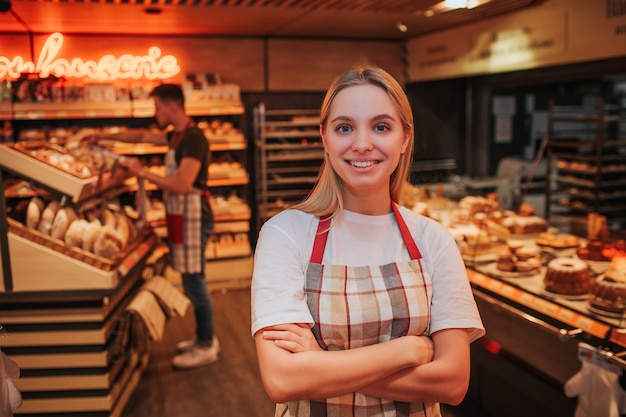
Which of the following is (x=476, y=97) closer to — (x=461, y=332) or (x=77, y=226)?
(x=77, y=226)

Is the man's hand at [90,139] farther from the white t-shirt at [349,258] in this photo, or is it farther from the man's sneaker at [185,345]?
the white t-shirt at [349,258]

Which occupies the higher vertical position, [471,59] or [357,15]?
[357,15]

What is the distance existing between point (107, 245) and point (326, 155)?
221 centimetres

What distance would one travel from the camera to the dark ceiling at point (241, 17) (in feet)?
15.2

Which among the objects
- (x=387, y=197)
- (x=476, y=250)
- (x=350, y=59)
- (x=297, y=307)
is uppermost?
(x=350, y=59)

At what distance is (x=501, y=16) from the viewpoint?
18.0ft

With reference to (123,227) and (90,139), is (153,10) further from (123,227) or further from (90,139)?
(123,227)

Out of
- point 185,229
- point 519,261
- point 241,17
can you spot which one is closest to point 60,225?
point 185,229

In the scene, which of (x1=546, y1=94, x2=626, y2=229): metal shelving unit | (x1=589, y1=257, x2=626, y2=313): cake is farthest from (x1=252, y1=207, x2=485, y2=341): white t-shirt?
(x1=546, y1=94, x2=626, y2=229): metal shelving unit

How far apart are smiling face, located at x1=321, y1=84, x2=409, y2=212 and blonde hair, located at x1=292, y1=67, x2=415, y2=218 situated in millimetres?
17

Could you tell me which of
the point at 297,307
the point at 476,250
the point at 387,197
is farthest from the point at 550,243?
the point at 297,307

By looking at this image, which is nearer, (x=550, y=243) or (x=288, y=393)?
(x=288, y=393)

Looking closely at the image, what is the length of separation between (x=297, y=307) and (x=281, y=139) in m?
5.87

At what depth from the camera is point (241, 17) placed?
218 inches
